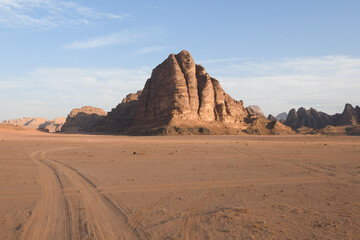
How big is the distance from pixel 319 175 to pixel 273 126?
220 feet

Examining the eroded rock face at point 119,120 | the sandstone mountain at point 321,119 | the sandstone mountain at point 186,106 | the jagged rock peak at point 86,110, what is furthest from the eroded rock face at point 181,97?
the sandstone mountain at point 321,119

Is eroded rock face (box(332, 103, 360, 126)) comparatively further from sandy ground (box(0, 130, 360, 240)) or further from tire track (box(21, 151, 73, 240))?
tire track (box(21, 151, 73, 240))

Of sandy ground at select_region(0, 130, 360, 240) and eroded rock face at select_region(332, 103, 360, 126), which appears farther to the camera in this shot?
eroded rock face at select_region(332, 103, 360, 126)

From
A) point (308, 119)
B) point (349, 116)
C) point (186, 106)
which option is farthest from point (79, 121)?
point (349, 116)

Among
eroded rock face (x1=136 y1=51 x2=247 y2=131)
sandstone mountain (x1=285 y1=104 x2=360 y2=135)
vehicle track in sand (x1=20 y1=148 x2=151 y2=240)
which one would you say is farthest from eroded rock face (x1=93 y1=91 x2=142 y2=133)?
vehicle track in sand (x1=20 y1=148 x2=151 y2=240)

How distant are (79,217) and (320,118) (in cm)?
13047

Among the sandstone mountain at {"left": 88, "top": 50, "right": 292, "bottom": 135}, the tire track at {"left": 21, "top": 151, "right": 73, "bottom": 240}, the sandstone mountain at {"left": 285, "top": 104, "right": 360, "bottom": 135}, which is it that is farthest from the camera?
the sandstone mountain at {"left": 285, "top": 104, "right": 360, "bottom": 135}

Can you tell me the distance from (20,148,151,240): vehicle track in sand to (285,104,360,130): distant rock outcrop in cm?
11471

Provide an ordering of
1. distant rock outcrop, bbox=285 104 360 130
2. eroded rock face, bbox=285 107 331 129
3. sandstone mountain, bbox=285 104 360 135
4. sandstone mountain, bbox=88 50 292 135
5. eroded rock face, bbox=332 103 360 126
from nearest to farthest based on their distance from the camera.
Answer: sandstone mountain, bbox=88 50 292 135, eroded rock face, bbox=332 103 360 126, sandstone mountain, bbox=285 104 360 135, distant rock outcrop, bbox=285 104 360 130, eroded rock face, bbox=285 107 331 129

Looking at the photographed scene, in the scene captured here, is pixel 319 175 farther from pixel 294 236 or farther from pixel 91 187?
pixel 91 187

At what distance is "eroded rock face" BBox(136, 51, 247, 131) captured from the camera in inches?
2527

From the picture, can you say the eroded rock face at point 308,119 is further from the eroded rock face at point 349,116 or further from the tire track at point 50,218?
the tire track at point 50,218

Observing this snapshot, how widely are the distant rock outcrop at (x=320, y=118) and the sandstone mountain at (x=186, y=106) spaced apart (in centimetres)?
4628

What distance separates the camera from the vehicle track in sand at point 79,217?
16.6ft
